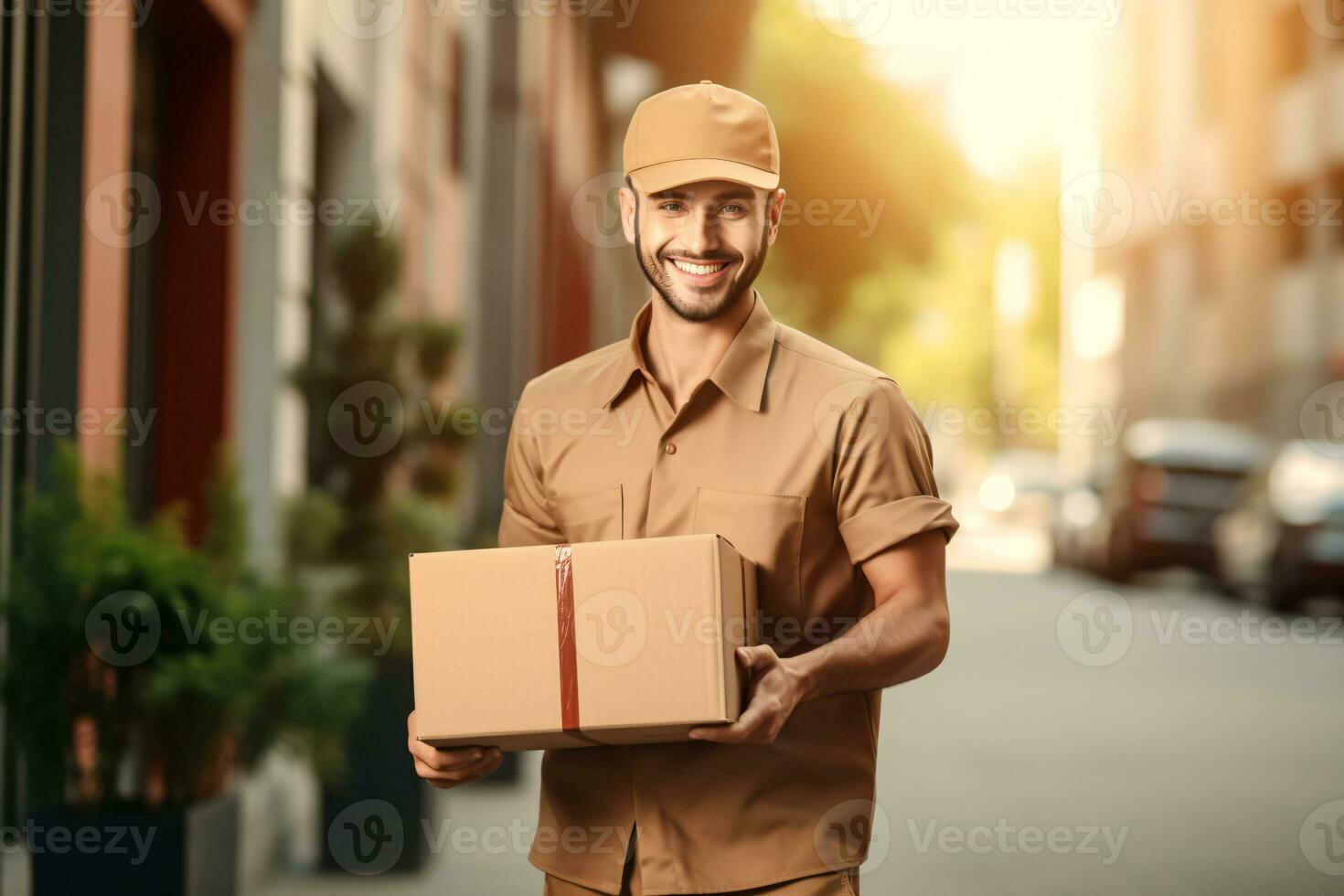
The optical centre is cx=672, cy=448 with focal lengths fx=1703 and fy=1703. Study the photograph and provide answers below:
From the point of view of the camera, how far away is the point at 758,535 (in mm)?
2600

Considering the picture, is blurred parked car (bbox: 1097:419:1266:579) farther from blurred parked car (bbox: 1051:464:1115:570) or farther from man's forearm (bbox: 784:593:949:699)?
man's forearm (bbox: 784:593:949:699)

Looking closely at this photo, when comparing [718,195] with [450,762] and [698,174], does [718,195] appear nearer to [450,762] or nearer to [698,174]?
[698,174]

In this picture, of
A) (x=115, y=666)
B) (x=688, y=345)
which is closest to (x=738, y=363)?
(x=688, y=345)

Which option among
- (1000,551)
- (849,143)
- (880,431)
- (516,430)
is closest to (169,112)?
(516,430)

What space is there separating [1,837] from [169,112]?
3406 mm

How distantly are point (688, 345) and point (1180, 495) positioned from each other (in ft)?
58.3

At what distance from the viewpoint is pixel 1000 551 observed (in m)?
33.4

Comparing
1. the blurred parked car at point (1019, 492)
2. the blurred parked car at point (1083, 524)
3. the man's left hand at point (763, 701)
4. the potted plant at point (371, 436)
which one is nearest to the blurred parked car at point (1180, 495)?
the blurred parked car at point (1083, 524)

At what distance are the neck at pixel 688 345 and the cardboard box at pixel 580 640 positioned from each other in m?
0.39

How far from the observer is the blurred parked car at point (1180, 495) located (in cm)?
1950

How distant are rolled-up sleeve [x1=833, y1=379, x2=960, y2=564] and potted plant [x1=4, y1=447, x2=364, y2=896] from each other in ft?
8.45

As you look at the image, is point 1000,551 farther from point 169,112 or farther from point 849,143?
point 169,112

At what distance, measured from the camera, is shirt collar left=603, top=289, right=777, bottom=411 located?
269 centimetres

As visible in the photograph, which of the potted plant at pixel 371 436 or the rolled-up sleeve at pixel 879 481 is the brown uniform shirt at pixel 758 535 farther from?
the potted plant at pixel 371 436
